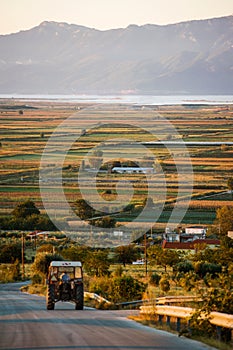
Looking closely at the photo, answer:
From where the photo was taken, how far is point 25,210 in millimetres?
75875

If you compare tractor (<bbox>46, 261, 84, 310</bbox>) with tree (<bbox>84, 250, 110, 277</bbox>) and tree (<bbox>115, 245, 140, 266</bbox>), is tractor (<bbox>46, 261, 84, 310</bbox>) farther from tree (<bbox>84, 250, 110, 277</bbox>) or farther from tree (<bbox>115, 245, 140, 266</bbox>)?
tree (<bbox>115, 245, 140, 266</bbox>)

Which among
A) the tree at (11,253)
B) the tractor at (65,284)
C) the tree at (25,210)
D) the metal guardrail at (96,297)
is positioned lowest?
the metal guardrail at (96,297)

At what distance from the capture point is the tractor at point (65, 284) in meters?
20.8

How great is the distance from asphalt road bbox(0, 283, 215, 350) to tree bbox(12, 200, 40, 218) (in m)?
56.0

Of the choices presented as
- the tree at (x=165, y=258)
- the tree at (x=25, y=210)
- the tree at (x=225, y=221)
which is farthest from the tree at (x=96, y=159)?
the tree at (x=165, y=258)

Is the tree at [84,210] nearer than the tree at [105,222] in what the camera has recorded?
No

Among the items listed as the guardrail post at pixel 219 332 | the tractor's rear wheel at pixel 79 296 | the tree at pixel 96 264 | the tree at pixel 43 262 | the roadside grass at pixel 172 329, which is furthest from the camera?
the tree at pixel 43 262

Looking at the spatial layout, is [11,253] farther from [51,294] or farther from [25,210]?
[51,294]

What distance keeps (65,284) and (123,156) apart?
9634 centimetres

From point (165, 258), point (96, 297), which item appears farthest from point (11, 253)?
point (96, 297)

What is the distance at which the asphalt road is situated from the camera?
12.7 meters

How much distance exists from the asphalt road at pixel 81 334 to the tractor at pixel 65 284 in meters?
1.07

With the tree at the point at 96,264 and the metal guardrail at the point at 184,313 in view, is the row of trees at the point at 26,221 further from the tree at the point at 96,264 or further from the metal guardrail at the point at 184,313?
the metal guardrail at the point at 184,313

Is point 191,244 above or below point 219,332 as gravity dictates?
above
